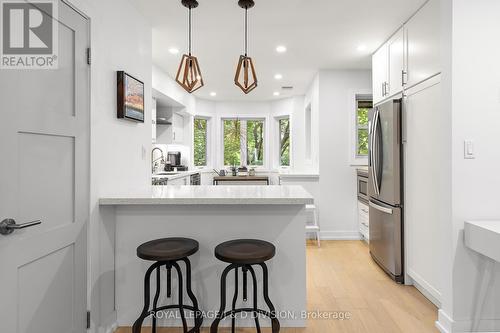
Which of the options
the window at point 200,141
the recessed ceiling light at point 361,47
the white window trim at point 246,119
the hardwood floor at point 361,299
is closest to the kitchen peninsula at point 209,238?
the hardwood floor at point 361,299

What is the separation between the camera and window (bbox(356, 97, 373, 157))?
14.6 feet

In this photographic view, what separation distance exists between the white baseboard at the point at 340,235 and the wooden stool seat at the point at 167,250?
2.91 metres

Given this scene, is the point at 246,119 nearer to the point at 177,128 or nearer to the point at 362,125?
the point at 177,128

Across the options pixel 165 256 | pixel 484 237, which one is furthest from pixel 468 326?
pixel 165 256

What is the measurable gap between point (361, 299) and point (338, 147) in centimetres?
235

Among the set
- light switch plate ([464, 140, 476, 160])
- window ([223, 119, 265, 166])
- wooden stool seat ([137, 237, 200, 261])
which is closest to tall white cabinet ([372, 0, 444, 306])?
light switch plate ([464, 140, 476, 160])

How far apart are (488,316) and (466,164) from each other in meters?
1.05

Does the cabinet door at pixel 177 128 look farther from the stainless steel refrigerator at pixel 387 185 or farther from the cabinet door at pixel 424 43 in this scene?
Answer: the cabinet door at pixel 424 43

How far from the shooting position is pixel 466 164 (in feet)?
6.44

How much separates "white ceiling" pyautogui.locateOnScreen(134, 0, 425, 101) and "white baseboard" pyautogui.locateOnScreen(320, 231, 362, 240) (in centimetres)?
245

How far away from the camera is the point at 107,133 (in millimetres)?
2096

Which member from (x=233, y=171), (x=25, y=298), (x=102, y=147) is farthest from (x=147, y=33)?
(x=233, y=171)

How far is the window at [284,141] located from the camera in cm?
671

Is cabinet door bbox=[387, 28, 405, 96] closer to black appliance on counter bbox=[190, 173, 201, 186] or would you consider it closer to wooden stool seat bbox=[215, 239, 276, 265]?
wooden stool seat bbox=[215, 239, 276, 265]
